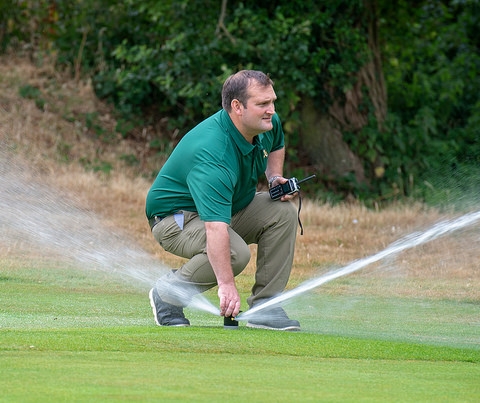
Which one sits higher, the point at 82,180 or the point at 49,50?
the point at 49,50

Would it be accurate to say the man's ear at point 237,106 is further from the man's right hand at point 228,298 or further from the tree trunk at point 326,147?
the tree trunk at point 326,147

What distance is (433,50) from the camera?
1972cm

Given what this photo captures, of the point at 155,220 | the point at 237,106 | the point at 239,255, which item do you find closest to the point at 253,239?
the point at 239,255

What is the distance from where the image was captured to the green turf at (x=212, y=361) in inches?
175

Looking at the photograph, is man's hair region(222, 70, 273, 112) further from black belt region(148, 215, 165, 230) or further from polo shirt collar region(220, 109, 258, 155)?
black belt region(148, 215, 165, 230)

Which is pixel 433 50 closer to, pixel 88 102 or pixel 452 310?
pixel 88 102

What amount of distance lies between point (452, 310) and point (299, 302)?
131cm

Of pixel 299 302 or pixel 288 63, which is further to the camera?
pixel 288 63

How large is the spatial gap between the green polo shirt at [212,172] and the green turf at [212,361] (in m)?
0.79

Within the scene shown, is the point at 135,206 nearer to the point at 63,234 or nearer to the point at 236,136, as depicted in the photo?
the point at 63,234

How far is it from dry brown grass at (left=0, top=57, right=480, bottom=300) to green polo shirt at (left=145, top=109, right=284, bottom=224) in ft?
12.4

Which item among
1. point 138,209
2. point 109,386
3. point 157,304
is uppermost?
point 109,386

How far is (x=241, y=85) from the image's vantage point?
259 inches

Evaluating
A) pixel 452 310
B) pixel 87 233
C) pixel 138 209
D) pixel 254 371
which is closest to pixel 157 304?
pixel 254 371
